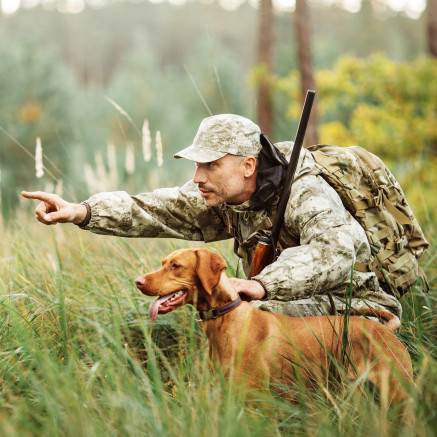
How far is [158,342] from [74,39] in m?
77.2

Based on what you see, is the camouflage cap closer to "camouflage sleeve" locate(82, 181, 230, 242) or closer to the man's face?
the man's face

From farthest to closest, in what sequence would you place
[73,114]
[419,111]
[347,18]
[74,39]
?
[347,18]
[74,39]
[73,114]
[419,111]

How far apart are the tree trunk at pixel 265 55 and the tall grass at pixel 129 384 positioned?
41.3 ft

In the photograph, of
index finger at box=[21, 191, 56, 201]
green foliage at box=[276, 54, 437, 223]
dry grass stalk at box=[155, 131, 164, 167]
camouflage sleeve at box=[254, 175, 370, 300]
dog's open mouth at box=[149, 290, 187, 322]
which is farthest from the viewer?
green foliage at box=[276, 54, 437, 223]

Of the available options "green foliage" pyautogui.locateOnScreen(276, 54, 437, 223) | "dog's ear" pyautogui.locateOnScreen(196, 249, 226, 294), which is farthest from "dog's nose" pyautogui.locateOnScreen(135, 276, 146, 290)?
"green foliage" pyautogui.locateOnScreen(276, 54, 437, 223)

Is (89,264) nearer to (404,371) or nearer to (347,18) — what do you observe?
(404,371)

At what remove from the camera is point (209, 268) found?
9.71ft

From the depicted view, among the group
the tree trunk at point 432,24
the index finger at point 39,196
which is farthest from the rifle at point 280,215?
the tree trunk at point 432,24

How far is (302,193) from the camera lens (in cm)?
340

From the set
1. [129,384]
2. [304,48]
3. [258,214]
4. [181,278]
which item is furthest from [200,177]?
[304,48]

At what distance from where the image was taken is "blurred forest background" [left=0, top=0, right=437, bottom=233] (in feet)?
31.5

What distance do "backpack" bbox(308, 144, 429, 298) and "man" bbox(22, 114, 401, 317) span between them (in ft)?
0.33

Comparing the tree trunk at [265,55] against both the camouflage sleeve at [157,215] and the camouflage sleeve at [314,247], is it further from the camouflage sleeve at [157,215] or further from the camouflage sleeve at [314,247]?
the camouflage sleeve at [314,247]

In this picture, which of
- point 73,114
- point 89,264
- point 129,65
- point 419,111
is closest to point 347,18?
point 129,65
